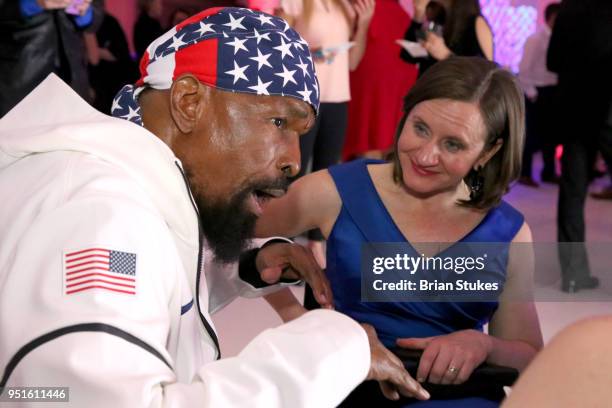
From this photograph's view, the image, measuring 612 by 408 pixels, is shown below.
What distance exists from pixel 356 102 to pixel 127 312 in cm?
568

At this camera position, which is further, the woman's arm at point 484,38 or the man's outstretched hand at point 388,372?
the woman's arm at point 484,38

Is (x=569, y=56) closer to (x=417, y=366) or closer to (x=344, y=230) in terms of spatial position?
(x=344, y=230)

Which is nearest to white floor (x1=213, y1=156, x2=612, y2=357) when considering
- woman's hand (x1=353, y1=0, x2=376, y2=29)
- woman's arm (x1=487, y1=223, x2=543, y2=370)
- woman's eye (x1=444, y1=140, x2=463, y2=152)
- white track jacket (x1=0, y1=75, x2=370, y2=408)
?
woman's arm (x1=487, y1=223, x2=543, y2=370)

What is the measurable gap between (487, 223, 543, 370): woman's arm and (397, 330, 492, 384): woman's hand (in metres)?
0.16

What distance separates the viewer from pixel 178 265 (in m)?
1.33

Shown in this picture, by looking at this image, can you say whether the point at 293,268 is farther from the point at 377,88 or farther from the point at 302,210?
the point at 377,88

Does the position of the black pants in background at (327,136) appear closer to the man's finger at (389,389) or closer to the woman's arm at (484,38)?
the woman's arm at (484,38)

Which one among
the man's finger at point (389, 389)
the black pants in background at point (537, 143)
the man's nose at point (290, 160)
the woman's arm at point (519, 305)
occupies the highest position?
the man's nose at point (290, 160)

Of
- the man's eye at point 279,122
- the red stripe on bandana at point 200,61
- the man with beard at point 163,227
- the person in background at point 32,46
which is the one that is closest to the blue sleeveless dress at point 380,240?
the man with beard at point 163,227

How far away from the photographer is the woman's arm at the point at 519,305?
6.84ft

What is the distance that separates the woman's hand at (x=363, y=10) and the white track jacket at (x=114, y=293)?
3959mm

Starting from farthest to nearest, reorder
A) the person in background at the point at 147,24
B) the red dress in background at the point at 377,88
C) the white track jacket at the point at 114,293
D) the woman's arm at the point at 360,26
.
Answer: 1. the person in background at the point at 147,24
2. the red dress in background at the point at 377,88
3. the woman's arm at the point at 360,26
4. the white track jacket at the point at 114,293

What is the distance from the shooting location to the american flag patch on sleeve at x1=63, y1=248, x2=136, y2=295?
108 centimetres

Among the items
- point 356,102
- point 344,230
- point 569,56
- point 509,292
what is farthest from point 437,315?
point 356,102
